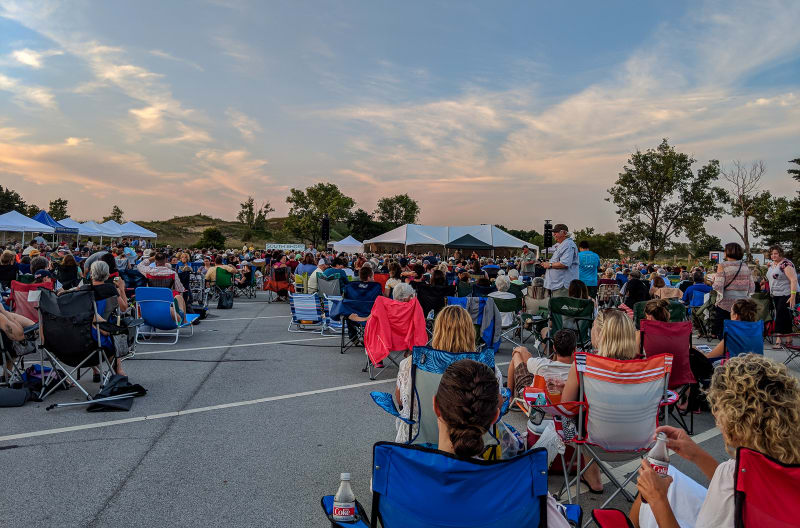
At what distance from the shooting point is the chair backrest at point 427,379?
3.24m

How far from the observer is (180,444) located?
13.9 ft

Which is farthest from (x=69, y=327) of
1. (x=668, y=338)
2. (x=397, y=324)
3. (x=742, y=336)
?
(x=742, y=336)

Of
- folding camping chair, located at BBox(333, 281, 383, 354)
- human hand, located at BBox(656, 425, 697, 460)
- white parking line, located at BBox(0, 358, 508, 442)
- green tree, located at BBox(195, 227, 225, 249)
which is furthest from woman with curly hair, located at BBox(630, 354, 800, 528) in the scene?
green tree, located at BBox(195, 227, 225, 249)

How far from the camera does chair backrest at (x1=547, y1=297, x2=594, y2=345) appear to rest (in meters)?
7.13

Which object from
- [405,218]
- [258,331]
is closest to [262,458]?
[258,331]

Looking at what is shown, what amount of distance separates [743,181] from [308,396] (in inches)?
1355

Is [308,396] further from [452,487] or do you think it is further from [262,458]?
[452,487]

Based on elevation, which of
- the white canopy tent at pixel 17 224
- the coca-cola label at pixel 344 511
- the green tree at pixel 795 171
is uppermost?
the green tree at pixel 795 171

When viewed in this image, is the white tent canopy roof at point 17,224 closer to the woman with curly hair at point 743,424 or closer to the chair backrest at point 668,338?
the chair backrest at point 668,338

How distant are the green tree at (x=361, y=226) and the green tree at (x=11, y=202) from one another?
41.5m

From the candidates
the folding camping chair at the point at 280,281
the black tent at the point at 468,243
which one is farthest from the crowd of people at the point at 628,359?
the black tent at the point at 468,243

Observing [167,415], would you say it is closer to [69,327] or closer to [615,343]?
[69,327]

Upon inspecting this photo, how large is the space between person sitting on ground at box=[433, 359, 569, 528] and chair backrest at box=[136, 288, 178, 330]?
7.75m

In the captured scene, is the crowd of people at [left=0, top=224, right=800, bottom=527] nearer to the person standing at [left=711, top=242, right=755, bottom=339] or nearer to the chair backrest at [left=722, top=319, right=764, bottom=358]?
the person standing at [left=711, top=242, right=755, bottom=339]
